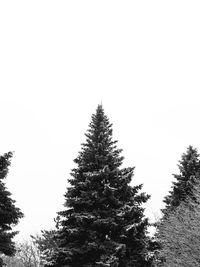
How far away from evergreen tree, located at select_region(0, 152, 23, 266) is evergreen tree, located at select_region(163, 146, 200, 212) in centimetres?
1319

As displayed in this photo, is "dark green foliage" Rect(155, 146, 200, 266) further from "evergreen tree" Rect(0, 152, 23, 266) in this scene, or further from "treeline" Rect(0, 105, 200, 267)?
"evergreen tree" Rect(0, 152, 23, 266)

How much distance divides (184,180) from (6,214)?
1458 cm

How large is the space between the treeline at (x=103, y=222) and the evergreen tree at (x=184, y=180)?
4187 millimetres

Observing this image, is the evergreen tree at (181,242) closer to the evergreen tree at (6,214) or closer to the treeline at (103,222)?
the treeline at (103,222)

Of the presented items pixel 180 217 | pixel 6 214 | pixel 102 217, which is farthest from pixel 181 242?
pixel 6 214

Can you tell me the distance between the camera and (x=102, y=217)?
1964cm

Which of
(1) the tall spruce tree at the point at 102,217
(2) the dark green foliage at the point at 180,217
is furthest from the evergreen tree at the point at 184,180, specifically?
(1) the tall spruce tree at the point at 102,217

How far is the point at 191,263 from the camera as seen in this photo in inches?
799

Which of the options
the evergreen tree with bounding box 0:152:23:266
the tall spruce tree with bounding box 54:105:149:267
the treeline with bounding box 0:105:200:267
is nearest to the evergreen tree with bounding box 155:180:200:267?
the treeline with bounding box 0:105:200:267

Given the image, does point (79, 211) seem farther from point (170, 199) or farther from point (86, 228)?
point (170, 199)

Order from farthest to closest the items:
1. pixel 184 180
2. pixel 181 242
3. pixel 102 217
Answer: pixel 184 180, pixel 181 242, pixel 102 217

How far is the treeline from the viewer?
18234 millimetres

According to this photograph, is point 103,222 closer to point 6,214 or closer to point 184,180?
point 6,214

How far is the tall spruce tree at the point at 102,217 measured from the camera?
742 inches
